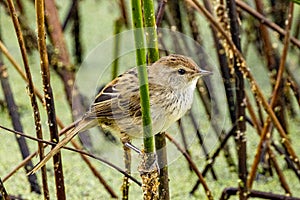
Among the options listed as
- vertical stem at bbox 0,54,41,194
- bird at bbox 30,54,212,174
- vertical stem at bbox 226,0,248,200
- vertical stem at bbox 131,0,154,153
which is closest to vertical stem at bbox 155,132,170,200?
bird at bbox 30,54,212,174

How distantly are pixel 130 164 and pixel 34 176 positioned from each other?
72 centimetres

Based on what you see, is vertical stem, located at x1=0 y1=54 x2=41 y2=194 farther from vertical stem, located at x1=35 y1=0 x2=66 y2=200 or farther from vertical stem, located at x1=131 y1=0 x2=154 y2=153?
vertical stem, located at x1=131 y1=0 x2=154 y2=153

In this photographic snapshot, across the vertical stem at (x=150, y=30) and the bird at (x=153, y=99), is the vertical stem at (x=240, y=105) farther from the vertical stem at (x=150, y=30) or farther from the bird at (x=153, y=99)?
the vertical stem at (x=150, y=30)

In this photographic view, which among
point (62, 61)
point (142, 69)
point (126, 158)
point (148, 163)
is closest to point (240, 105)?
point (126, 158)

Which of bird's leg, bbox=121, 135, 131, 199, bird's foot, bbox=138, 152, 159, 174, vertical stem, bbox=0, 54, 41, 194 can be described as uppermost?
vertical stem, bbox=0, 54, 41, 194

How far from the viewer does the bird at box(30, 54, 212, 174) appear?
1385 mm

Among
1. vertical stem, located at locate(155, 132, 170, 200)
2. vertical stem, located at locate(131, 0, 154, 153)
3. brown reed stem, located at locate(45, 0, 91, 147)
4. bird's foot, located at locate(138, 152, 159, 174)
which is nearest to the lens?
vertical stem, located at locate(131, 0, 154, 153)

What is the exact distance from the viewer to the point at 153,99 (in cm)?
139

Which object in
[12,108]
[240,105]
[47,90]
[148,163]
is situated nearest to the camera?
[148,163]

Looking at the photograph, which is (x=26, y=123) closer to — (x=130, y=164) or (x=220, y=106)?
(x=220, y=106)

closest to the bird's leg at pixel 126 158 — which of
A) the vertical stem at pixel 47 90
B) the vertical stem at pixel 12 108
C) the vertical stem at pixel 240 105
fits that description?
the vertical stem at pixel 47 90

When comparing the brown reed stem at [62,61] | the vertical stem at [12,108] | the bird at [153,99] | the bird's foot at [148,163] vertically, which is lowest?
the bird's foot at [148,163]

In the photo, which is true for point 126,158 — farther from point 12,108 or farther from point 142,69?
point 12,108

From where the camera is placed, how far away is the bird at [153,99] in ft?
4.54
